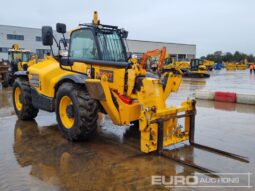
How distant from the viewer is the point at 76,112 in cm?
575

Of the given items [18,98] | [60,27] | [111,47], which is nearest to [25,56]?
[18,98]

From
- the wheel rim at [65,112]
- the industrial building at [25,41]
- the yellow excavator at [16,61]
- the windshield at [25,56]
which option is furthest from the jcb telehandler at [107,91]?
the industrial building at [25,41]

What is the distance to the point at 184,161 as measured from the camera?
496 cm

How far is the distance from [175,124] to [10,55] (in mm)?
17338

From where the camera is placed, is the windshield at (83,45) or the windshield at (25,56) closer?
the windshield at (83,45)

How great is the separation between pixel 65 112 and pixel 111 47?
177 centimetres

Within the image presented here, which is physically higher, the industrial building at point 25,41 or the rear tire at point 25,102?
the industrial building at point 25,41

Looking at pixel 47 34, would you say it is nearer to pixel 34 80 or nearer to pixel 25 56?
pixel 34 80

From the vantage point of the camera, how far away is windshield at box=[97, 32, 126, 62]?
6.22m

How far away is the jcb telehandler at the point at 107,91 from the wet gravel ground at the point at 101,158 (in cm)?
32

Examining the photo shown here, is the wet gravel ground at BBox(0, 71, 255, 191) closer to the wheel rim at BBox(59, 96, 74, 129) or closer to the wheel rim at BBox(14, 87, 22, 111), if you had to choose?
the wheel rim at BBox(59, 96, 74, 129)

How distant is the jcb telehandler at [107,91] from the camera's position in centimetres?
536

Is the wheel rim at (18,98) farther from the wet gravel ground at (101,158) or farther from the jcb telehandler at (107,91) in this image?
the jcb telehandler at (107,91)

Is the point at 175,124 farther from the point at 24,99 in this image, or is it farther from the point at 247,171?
the point at 24,99
